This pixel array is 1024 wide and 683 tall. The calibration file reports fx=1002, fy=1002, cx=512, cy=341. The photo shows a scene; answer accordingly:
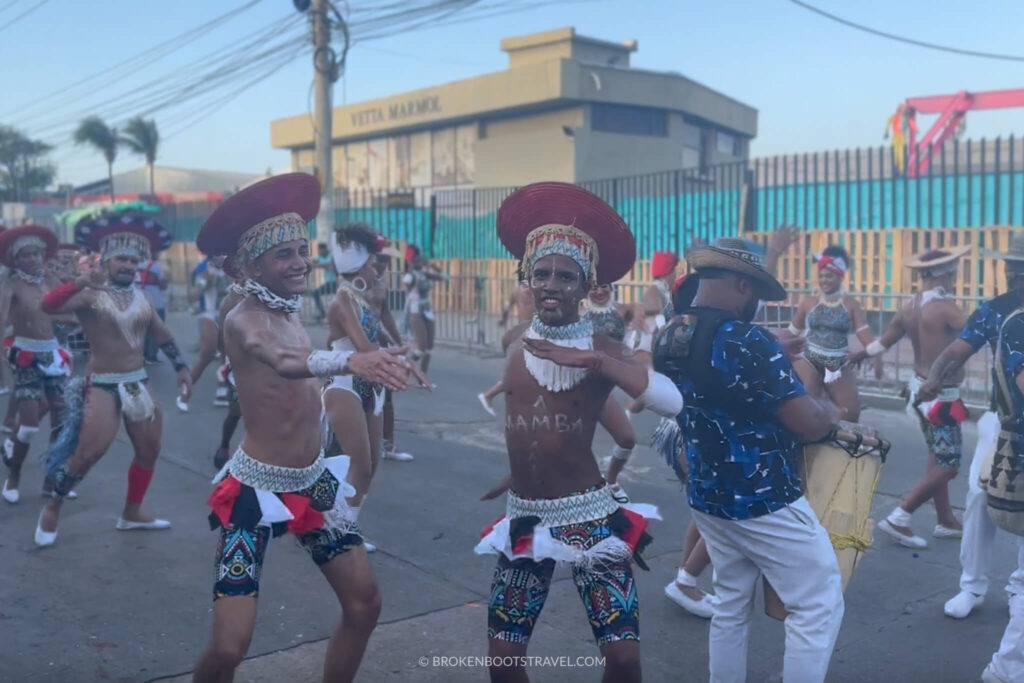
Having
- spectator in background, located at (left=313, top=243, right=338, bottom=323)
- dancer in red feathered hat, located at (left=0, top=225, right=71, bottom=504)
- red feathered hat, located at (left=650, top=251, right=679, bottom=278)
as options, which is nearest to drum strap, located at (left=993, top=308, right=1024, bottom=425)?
red feathered hat, located at (left=650, top=251, right=679, bottom=278)

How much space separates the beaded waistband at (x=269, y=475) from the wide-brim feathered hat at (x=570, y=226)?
1.20 m

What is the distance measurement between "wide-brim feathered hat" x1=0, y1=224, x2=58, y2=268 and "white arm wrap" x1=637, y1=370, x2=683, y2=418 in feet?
21.6

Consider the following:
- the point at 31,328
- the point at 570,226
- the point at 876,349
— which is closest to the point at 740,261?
the point at 570,226

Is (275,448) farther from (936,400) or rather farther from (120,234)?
(936,400)

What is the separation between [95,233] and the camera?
6410 millimetres

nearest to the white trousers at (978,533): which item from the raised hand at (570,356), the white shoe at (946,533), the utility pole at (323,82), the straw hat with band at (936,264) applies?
the white shoe at (946,533)

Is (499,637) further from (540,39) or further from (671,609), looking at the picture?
(540,39)

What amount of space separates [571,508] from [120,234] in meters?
4.18

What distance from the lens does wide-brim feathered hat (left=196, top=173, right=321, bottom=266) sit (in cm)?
392

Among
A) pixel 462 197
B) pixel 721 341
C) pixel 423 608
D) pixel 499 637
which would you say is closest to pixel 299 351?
pixel 499 637

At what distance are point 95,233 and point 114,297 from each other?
16.7 inches

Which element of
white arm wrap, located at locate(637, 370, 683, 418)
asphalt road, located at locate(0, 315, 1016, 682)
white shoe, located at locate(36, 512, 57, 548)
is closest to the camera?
white arm wrap, located at locate(637, 370, 683, 418)

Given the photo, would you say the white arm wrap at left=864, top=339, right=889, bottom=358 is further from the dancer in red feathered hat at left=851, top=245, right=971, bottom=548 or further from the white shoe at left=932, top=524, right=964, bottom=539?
the white shoe at left=932, top=524, right=964, bottom=539

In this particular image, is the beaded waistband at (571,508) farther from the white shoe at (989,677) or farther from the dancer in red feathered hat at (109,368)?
the dancer in red feathered hat at (109,368)
